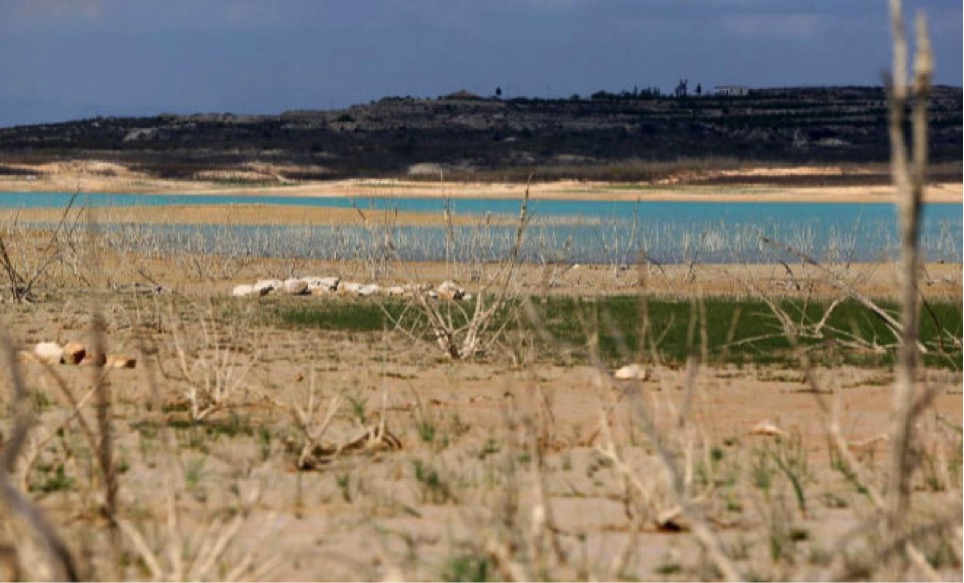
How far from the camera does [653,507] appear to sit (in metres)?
6.27

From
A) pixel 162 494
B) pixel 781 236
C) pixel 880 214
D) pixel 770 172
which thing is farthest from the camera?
pixel 770 172

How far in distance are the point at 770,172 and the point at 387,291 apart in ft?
180

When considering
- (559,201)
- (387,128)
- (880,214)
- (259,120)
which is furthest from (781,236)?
(259,120)

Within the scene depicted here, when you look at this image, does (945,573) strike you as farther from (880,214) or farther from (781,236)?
(880,214)

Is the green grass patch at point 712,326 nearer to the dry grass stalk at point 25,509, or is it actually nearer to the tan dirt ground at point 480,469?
the tan dirt ground at point 480,469

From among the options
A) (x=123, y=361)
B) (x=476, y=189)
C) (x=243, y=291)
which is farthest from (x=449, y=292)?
(x=476, y=189)

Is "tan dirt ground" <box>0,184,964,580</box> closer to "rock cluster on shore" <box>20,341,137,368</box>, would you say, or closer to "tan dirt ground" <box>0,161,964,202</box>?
"rock cluster on shore" <box>20,341,137,368</box>

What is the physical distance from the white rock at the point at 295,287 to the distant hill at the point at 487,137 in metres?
49.2

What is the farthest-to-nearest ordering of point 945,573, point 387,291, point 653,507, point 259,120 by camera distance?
point 259,120, point 387,291, point 653,507, point 945,573

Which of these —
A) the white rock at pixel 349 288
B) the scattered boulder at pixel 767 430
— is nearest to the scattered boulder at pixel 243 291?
the white rock at pixel 349 288

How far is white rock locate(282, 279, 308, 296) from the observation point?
1911cm

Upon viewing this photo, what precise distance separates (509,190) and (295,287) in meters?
39.4

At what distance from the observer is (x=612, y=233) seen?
3438cm

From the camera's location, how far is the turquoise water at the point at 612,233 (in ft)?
90.9
